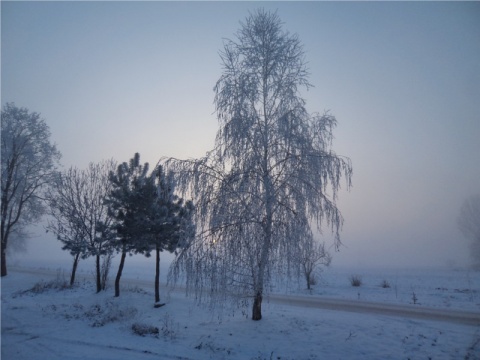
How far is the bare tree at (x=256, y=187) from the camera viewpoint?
9.38 m

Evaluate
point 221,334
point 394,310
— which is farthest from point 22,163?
point 394,310

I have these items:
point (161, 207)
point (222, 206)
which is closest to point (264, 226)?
point (222, 206)

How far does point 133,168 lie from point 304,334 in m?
14.0

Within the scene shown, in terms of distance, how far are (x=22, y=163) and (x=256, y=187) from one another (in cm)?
2377

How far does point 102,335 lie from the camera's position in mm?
11219

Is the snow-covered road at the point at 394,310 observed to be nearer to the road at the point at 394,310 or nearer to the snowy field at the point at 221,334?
the road at the point at 394,310

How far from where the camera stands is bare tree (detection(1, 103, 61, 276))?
22688 millimetres

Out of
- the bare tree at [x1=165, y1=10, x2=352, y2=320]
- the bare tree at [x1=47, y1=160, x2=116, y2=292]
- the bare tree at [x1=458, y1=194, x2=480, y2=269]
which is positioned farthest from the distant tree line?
the bare tree at [x1=458, y1=194, x2=480, y2=269]

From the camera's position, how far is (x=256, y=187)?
9.97 meters

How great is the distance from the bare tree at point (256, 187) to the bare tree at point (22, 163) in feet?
67.3

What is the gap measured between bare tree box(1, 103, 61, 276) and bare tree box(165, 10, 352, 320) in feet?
67.3

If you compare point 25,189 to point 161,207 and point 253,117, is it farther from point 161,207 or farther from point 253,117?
point 253,117

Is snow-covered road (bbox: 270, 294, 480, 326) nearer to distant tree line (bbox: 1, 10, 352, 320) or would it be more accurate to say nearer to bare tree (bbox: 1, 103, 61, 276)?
distant tree line (bbox: 1, 10, 352, 320)

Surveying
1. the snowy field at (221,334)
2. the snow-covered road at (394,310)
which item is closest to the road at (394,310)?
the snow-covered road at (394,310)
